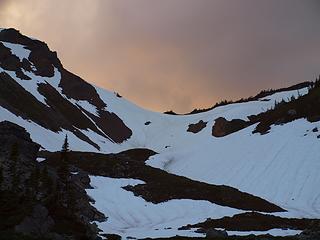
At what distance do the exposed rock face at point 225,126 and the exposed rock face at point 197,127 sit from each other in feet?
22.0

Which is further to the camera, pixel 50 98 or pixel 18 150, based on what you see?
pixel 50 98

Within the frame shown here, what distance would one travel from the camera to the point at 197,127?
18062 centimetres

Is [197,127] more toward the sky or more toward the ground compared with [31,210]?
more toward the sky

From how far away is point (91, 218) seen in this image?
62.3 m

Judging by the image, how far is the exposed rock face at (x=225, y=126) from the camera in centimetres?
16650

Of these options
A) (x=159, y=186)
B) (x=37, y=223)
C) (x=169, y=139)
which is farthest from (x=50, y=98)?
(x=37, y=223)

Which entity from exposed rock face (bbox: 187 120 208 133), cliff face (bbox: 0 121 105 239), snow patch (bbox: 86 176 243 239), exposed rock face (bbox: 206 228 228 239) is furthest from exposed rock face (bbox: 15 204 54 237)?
exposed rock face (bbox: 187 120 208 133)

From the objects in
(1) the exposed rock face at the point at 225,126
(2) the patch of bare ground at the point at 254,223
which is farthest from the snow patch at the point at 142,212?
(1) the exposed rock face at the point at 225,126

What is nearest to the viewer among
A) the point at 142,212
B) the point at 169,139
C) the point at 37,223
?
the point at 37,223

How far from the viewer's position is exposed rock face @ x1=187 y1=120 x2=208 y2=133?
178500 mm

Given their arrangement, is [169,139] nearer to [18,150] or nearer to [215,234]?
[18,150]

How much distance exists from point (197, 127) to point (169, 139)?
1195cm

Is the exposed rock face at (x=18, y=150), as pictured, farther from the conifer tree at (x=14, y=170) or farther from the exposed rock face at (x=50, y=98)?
the exposed rock face at (x=50, y=98)

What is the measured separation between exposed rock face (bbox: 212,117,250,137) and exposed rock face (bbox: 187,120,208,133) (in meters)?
6.72
